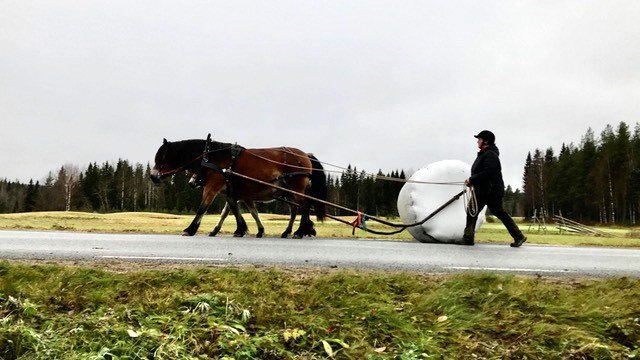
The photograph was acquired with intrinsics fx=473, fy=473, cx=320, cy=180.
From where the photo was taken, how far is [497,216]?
7734 mm

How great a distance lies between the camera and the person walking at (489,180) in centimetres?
772

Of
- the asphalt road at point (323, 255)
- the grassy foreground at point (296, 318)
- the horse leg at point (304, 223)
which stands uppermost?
the horse leg at point (304, 223)

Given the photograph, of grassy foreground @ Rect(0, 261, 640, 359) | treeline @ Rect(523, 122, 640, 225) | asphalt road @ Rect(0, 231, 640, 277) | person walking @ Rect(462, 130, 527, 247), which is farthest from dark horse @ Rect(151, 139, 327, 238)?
treeline @ Rect(523, 122, 640, 225)

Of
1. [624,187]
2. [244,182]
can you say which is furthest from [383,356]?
[624,187]

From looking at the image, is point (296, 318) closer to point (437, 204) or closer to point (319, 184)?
point (437, 204)

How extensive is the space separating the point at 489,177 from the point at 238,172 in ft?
14.8

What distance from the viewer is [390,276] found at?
13.5ft

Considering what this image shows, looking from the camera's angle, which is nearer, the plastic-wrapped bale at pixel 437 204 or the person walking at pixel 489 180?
the person walking at pixel 489 180

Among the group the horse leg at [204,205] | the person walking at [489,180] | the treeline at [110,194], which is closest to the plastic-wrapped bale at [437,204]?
the person walking at [489,180]

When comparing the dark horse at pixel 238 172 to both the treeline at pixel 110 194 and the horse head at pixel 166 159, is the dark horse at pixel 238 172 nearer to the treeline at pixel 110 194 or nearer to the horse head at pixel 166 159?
the horse head at pixel 166 159

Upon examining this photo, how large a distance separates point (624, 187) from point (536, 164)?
1880 cm

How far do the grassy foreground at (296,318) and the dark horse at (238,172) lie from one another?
4.89 metres

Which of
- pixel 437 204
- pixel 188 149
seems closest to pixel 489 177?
pixel 437 204

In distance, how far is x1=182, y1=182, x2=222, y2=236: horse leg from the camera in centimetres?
852
